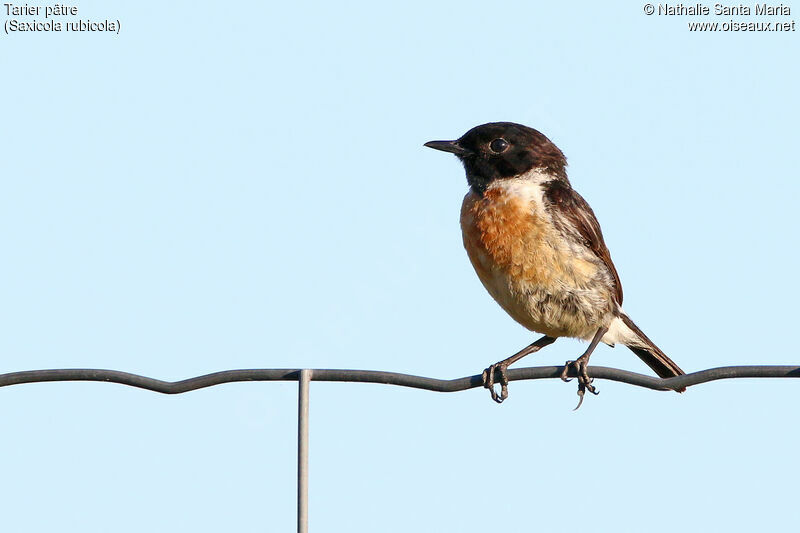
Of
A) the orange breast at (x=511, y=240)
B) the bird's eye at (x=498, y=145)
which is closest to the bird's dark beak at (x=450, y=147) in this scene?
the bird's eye at (x=498, y=145)

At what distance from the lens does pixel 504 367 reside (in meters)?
6.95

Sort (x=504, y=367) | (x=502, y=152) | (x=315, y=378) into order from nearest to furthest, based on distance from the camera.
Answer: (x=315, y=378), (x=504, y=367), (x=502, y=152)

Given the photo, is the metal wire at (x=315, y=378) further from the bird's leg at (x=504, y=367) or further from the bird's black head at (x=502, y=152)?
the bird's black head at (x=502, y=152)

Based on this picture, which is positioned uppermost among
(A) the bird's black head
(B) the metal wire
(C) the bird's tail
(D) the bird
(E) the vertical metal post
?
(A) the bird's black head

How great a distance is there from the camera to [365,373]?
13.8 feet

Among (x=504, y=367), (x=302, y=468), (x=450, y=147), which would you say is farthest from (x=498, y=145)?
(x=302, y=468)

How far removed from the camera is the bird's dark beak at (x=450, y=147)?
8.09 meters

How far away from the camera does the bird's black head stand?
25.9 feet

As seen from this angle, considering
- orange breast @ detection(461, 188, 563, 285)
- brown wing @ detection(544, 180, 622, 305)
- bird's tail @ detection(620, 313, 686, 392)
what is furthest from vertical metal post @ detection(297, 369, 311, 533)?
bird's tail @ detection(620, 313, 686, 392)

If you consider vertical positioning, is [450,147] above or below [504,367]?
above

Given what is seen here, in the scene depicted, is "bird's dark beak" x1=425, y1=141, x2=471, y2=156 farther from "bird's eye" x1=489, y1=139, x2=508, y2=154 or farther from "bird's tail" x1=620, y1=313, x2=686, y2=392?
"bird's tail" x1=620, y1=313, x2=686, y2=392

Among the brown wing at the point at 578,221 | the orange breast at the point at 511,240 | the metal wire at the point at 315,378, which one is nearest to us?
the metal wire at the point at 315,378

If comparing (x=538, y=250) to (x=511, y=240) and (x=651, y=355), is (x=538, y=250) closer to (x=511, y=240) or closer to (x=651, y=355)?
(x=511, y=240)

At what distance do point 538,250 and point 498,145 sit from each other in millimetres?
1212
